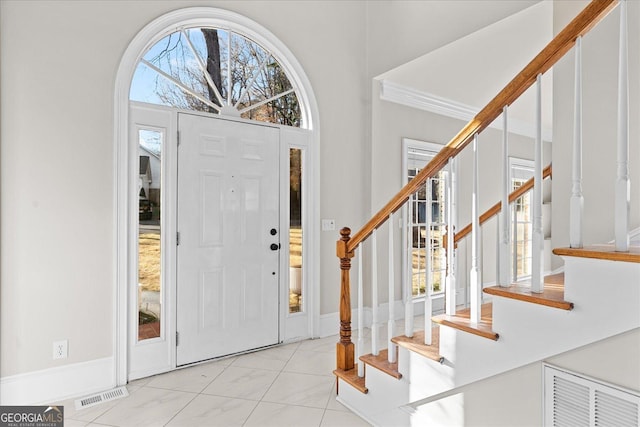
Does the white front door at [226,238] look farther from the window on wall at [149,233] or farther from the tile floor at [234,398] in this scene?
the tile floor at [234,398]

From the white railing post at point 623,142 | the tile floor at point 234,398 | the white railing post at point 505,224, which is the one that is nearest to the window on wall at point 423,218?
the tile floor at point 234,398

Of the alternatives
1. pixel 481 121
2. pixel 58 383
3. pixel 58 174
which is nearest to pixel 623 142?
pixel 481 121

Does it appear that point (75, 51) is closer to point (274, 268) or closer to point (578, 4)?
point (274, 268)

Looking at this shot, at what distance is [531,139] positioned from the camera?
19.8ft

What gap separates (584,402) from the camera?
54.9 inches

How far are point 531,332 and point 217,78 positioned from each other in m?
2.97

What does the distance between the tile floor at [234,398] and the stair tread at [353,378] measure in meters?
0.19

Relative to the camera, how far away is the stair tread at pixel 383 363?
1982mm

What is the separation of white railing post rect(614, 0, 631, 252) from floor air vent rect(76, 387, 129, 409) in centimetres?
295

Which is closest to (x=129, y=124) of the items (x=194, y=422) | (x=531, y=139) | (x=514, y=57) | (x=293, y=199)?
(x=293, y=199)

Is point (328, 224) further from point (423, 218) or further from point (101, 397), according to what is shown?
point (101, 397)

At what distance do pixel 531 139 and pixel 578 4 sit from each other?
4304mm

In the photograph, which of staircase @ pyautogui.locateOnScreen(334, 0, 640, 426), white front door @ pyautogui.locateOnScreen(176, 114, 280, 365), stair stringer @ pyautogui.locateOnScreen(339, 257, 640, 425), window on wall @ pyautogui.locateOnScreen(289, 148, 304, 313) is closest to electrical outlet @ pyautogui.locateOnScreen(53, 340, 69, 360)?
white front door @ pyautogui.locateOnScreen(176, 114, 280, 365)

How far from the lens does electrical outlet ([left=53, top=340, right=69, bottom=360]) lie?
96.9 inches
